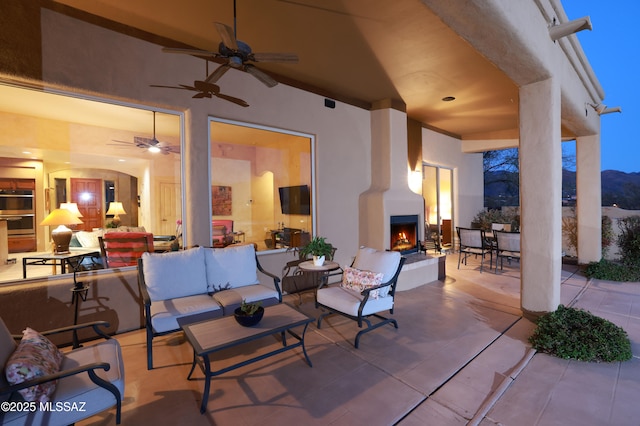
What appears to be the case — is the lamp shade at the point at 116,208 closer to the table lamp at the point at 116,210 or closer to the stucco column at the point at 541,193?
the table lamp at the point at 116,210

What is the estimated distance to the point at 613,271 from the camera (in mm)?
5691

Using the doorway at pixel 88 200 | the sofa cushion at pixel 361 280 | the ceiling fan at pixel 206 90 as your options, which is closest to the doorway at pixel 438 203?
the sofa cushion at pixel 361 280

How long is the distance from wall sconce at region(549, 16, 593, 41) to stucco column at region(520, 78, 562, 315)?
52 cm

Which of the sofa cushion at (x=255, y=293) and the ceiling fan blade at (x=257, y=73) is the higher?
the ceiling fan blade at (x=257, y=73)

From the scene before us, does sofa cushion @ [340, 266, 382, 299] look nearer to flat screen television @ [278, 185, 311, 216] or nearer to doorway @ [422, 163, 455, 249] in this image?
flat screen television @ [278, 185, 311, 216]

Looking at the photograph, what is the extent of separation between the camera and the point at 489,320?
12.5ft

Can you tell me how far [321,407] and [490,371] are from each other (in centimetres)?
167

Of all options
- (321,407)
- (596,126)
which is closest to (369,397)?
(321,407)

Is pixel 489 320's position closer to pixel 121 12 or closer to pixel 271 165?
pixel 271 165

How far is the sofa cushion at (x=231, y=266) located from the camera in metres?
3.64

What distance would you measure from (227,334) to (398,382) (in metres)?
1.55

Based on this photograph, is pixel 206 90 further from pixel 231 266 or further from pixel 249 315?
pixel 249 315

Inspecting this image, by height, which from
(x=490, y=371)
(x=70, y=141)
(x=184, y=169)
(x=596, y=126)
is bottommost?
(x=490, y=371)

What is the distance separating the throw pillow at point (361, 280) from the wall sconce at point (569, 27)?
366 centimetres
